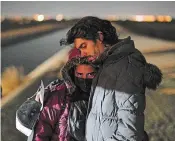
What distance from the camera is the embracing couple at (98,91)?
138 cm

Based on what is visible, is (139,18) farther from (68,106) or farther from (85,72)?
(68,106)

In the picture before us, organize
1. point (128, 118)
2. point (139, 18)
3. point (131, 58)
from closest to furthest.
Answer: point (128, 118)
point (131, 58)
point (139, 18)

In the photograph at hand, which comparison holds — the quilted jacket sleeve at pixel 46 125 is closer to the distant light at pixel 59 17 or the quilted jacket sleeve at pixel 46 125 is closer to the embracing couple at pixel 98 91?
the embracing couple at pixel 98 91

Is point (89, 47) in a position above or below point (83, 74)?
above

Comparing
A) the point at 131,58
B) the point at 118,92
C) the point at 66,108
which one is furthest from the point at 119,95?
the point at 66,108

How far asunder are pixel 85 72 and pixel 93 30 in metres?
0.20

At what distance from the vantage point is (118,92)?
140 cm

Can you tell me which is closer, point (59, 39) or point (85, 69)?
point (85, 69)

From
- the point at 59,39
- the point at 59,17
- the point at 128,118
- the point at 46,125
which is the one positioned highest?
the point at 59,17

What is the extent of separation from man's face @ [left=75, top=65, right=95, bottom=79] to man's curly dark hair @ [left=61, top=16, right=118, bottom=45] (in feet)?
0.44

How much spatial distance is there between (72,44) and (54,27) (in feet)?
1.04

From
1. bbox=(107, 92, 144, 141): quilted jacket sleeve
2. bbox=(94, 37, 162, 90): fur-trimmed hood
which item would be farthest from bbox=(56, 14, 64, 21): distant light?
bbox=(107, 92, 144, 141): quilted jacket sleeve

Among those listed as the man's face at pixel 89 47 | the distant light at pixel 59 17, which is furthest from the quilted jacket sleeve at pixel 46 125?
the distant light at pixel 59 17

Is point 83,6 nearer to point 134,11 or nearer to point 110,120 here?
point 134,11
